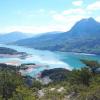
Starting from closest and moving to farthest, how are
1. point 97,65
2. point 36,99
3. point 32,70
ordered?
point 36,99 → point 97,65 → point 32,70

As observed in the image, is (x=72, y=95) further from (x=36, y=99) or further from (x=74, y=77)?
(x=74, y=77)

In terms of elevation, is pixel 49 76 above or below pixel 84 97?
below

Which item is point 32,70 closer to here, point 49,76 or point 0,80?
point 49,76

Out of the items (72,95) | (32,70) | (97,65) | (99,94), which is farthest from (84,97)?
(32,70)

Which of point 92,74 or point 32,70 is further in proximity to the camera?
point 32,70

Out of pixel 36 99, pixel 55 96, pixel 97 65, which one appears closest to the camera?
pixel 55 96

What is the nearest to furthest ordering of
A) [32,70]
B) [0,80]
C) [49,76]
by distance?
[0,80], [49,76], [32,70]

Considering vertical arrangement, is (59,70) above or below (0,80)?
below

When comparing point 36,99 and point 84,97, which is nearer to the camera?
point 84,97

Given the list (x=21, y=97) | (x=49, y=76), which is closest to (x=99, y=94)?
(x=21, y=97)

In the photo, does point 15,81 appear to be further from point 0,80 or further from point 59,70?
point 59,70
